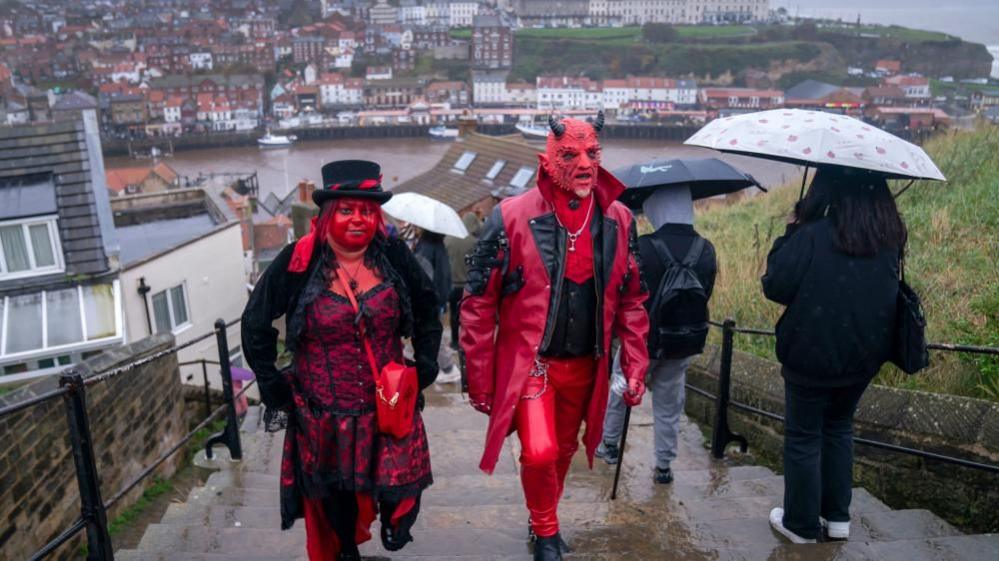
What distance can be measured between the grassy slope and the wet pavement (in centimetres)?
105

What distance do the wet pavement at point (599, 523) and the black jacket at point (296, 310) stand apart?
82cm

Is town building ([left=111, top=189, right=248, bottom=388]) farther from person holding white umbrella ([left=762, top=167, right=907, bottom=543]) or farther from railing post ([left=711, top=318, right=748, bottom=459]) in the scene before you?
person holding white umbrella ([left=762, top=167, right=907, bottom=543])

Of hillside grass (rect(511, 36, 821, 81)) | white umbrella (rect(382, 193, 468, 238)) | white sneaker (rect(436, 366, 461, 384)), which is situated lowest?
white sneaker (rect(436, 366, 461, 384))

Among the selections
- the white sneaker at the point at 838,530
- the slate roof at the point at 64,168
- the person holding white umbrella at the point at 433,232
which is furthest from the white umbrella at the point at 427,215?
the slate roof at the point at 64,168

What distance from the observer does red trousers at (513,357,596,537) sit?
273 centimetres

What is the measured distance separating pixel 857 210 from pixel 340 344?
187 cm

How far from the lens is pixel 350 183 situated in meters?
2.58

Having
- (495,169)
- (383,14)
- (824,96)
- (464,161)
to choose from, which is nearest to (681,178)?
(495,169)

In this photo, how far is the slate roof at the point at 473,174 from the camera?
55.1ft

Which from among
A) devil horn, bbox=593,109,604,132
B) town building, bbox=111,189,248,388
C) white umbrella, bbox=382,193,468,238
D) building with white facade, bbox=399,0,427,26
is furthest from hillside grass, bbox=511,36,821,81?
devil horn, bbox=593,109,604,132

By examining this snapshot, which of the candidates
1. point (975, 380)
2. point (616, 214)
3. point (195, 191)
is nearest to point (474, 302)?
point (616, 214)

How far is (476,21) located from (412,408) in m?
123

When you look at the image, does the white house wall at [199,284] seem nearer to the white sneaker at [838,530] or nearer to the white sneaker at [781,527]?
the white sneaker at [781,527]

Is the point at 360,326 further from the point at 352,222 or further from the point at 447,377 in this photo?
the point at 447,377
